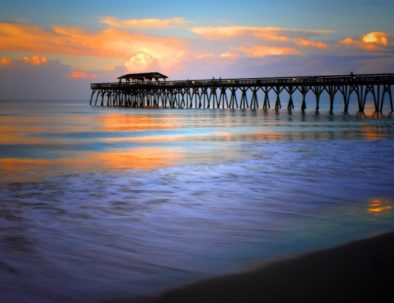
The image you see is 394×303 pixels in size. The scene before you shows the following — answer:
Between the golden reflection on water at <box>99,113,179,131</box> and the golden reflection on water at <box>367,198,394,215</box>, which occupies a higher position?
the golden reflection on water at <box>99,113,179,131</box>

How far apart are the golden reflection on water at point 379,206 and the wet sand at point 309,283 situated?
211 centimetres

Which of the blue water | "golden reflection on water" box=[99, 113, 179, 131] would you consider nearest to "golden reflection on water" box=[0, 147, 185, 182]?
the blue water

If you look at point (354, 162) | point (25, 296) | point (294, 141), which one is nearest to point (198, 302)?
point (25, 296)

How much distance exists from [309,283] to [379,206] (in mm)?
3671

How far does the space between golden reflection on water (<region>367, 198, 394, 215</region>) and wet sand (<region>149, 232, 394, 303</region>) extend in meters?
2.11

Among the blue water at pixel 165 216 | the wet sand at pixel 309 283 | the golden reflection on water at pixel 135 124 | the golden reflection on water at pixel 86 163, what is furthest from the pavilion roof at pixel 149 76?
the wet sand at pixel 309 283

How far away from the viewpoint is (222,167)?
1154 cm

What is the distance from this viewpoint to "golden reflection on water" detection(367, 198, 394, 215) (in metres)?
6.55

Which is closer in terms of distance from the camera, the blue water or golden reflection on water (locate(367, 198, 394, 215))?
the blue water

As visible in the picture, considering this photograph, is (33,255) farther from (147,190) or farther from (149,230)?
(147,190)

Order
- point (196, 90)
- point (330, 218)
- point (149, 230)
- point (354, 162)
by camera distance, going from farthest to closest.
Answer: point (196, 90) < point (354, 162) < point (330, 218) < point (149, 230)

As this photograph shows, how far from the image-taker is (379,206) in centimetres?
697

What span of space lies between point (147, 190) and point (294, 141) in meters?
11.5

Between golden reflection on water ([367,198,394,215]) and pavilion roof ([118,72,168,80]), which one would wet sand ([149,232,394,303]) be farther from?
pavilion roof ([118,72,168,80])
